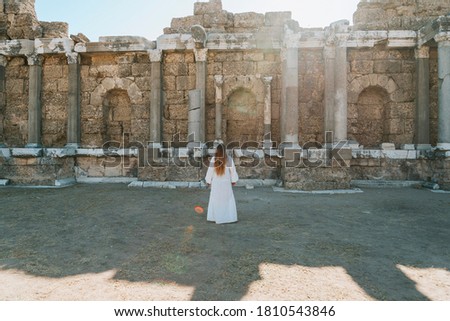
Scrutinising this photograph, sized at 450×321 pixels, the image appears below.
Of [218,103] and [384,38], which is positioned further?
[218,103]

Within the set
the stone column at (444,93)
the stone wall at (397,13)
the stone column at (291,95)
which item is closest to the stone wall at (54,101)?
the stone column at (291,95)

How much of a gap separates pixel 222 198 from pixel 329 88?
5358 mm

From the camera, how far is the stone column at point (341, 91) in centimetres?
771

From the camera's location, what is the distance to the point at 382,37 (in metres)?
7.83

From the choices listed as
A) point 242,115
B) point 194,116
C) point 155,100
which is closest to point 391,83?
point 242,115

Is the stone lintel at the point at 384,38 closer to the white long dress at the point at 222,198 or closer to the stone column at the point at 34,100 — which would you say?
the white long dress at the point at 222,198

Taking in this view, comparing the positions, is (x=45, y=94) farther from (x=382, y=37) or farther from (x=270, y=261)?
(x=382, y=37)

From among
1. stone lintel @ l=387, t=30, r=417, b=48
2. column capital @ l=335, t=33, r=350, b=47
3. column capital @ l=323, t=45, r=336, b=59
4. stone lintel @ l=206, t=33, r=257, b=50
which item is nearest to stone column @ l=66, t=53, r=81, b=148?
stone lintel @ l=206, t=33, r=257, b=50

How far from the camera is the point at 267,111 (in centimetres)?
829

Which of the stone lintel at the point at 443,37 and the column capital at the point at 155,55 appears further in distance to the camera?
the column capital at the point at 155,55

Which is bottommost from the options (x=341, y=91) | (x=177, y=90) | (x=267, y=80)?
(x=341, y=91)

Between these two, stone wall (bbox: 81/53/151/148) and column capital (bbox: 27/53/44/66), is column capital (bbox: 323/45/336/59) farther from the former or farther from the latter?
column capital (bbox: 27/53/44/66)

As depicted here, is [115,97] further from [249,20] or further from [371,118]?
A: [371,118]

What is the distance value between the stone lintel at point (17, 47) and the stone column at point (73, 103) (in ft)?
4.36
